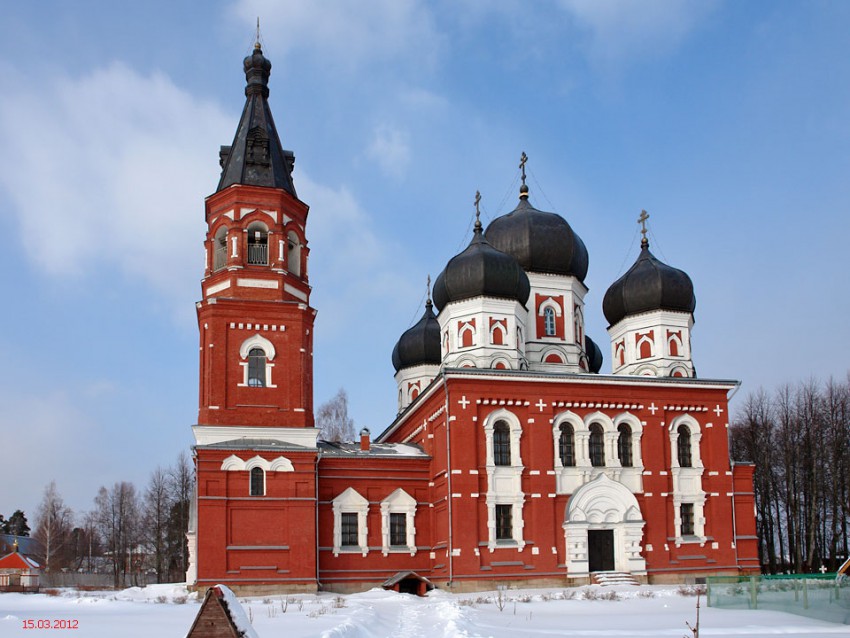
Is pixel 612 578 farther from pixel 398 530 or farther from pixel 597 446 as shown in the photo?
pixel 398 530

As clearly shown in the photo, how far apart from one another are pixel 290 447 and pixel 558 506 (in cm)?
921

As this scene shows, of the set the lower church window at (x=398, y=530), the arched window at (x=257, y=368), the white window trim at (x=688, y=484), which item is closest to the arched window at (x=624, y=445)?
the white window trim at (x=688, y=484)

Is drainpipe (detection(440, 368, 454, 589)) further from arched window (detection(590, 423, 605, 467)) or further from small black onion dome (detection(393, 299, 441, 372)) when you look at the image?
small black onion dome (detection(393, 299, 441, 372))

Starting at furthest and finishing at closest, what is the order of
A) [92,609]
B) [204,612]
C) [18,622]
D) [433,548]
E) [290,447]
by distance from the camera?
[433,548], [290,447], [92,609], [18,622], [204,612]

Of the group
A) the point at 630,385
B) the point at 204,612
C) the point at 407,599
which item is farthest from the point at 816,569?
the point at 204,612

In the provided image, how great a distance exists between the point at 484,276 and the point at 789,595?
17.3m

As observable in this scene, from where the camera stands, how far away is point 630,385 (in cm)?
3375

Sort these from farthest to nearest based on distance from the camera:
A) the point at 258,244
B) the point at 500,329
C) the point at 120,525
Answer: the point at 120,525, the point at 500,329, the point at 258,244

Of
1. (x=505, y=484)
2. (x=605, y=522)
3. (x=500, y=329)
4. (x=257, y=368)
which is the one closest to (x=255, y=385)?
(x=257, y=368)

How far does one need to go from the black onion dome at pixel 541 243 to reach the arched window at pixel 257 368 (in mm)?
11336

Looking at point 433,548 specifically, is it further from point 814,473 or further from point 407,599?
point 814,473

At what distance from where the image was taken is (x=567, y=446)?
108 feet

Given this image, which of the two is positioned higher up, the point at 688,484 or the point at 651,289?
the point at 651,289

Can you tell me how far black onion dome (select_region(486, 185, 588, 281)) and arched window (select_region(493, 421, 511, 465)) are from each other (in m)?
8.02
